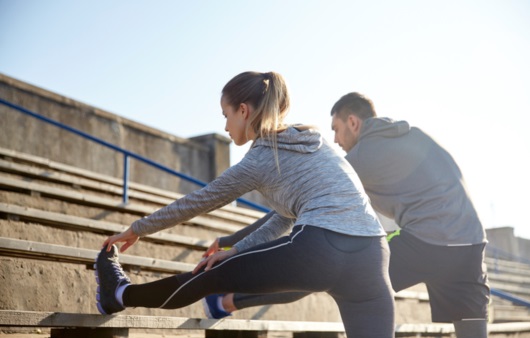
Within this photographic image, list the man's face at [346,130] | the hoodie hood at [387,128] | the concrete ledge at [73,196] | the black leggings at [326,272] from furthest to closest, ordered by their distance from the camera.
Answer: the concrete ledge at [73,196], the man's face at [346,130], the hoodie hood at [387,128], the black leggings at [326,272]

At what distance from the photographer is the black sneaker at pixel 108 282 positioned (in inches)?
99.8

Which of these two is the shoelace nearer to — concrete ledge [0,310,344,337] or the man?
concrete ledge [0,310,344,337]

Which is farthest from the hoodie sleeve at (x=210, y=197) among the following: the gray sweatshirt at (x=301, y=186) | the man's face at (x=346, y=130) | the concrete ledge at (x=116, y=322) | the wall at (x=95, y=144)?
the wall at (x=95, y=144)

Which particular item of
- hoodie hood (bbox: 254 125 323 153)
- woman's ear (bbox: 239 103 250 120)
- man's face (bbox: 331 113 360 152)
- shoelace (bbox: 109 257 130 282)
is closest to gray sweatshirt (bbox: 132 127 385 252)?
hoodie hood (bbox: 254 125 323 153)

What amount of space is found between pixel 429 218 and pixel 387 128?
1.52 ft

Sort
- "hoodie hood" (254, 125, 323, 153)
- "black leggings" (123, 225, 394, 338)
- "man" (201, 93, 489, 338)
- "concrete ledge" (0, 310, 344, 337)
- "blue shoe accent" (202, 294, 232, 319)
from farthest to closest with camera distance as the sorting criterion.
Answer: "man" (201, 93, 489, 338) < "blue shoe accent" (202, 294, 232, 319) < "concrete ledge" (0, 310, 344, 337) < "hoodie hood" (254, 125, 323, 153) < "black leggings" (123, 225, 394, 338)

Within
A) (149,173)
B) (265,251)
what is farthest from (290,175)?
(149,173)

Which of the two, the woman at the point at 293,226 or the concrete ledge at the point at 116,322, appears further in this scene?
the concrete ledge at the point at 116,322

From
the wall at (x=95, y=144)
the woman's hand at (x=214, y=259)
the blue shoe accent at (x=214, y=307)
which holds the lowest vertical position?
the blue shoe accent at (x=214, y=307)

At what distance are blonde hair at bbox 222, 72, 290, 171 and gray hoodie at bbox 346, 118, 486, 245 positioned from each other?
0.95 meters

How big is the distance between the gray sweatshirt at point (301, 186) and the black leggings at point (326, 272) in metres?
0.05

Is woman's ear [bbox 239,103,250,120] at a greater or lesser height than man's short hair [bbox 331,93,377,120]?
lesser

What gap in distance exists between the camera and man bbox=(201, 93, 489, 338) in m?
2.96

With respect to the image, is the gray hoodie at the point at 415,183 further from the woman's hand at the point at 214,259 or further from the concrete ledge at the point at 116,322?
the woman's hand at the point at 214,259
